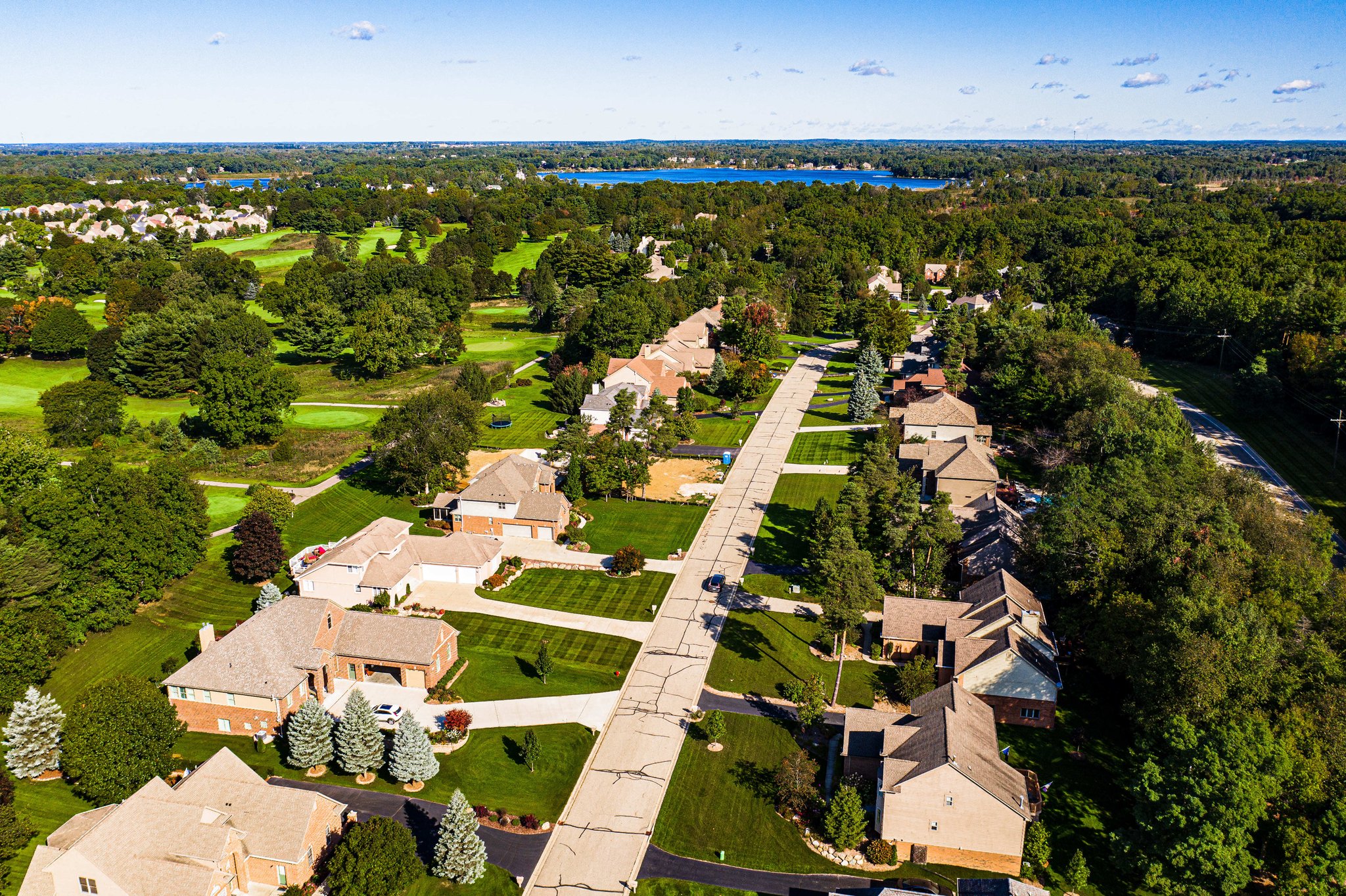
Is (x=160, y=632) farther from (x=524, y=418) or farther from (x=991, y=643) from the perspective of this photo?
(x=991, y=643)

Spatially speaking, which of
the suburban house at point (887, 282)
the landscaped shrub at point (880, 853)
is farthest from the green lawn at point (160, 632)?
the suburban house at point (887, 282)

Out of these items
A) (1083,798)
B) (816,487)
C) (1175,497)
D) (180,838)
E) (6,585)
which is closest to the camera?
(180,838)

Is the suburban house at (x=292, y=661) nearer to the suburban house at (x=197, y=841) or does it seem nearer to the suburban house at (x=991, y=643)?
the suburban house at (x=197, y=841)

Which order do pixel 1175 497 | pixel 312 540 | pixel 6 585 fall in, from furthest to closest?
pixel 312 540 < pixel 1175 497 < pixel 6 585


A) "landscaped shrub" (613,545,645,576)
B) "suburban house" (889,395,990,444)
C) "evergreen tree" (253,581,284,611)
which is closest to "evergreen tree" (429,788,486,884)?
"evergreen tree" (253,581,284,611)

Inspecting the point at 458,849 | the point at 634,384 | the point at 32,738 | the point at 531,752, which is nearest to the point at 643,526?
the point at 531,752

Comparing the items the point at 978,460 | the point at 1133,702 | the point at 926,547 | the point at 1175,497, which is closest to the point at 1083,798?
the point at 1133,702

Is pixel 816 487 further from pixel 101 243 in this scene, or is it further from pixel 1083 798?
pixel 101 243
